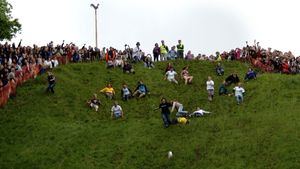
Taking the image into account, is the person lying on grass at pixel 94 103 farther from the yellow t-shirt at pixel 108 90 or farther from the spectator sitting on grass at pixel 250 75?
the spectator sitting on grass at pixel 250 75

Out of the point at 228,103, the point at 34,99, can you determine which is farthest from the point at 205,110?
the point at 34,99

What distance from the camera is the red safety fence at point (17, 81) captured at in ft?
160

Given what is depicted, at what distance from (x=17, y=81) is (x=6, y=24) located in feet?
44.9

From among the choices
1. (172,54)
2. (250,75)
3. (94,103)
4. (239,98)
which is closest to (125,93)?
(94,103)

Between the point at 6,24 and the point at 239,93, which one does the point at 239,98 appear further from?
the point at 6,24

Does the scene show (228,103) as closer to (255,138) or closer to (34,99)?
(255,138)

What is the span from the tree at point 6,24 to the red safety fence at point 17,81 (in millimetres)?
10231

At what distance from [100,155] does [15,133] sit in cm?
660

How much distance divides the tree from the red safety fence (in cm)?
1023

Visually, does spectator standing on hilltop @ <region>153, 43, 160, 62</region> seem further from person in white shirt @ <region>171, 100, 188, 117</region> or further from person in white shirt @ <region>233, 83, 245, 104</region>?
person in white shirt @ <region>171, 100, 188, 117</region>

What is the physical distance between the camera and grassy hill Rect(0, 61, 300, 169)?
40.3 m

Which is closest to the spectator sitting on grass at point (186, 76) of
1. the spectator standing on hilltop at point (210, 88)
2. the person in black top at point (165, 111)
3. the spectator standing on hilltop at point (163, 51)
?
the spectator standing on hilltop at point (210, 88)

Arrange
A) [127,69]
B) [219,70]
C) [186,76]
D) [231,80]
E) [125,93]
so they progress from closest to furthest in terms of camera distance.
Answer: [125,93]
[231,80]
[186,76]
[127,69]
[219,70]

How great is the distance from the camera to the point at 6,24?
211 feet
